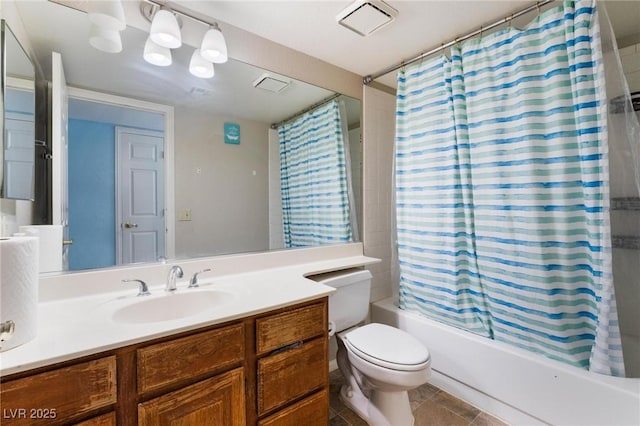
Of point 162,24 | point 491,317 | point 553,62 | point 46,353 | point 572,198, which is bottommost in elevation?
point 491,317

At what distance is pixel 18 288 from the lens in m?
0.74

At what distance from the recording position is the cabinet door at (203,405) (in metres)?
0.82

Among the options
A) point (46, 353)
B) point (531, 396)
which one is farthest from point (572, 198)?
point (46, 353)

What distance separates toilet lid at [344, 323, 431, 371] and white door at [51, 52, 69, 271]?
4.41 feet

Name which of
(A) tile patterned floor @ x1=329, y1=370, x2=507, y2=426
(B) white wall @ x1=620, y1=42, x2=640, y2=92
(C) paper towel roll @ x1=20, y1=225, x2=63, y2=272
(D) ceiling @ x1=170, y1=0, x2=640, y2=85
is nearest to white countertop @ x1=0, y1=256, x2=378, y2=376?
(C) paper towel roll @ x1=20, y1=225, x2=63, y2=272

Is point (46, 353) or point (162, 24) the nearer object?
point (46, 353)

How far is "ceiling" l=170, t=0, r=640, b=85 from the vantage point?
4.58ft

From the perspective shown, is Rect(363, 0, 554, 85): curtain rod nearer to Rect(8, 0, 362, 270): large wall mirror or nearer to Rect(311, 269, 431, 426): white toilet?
Rect(8, 0, 362, 270): large wall mirror

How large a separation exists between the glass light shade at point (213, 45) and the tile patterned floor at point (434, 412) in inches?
79.2

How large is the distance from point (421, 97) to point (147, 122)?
1603 millimetres

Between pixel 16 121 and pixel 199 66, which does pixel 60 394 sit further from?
pixel 199 66

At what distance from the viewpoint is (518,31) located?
1.43 metres

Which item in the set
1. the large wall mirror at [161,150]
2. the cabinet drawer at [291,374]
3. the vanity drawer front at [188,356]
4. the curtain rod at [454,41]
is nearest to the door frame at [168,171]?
the large wall mirror at [161,150]

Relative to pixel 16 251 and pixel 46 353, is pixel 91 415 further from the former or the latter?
pixel 16 251
